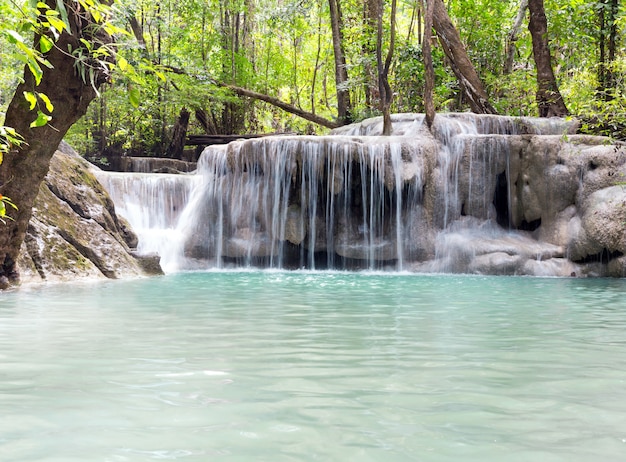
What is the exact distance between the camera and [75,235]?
33.3 ft

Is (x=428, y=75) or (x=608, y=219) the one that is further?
(x=428, y=75)

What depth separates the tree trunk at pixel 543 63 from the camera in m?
17.0

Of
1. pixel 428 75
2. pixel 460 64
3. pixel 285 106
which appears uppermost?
pixel 460 64

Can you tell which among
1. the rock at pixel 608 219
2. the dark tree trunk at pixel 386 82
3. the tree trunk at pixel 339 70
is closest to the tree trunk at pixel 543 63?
the dark tree trunk at pixel 386 82

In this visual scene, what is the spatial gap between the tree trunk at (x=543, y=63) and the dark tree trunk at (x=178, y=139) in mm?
11872

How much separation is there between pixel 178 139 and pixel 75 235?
13457mm

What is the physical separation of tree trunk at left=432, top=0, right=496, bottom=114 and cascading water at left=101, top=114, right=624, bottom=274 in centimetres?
374

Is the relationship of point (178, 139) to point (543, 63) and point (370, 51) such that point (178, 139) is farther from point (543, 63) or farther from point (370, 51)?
point (543, 63)

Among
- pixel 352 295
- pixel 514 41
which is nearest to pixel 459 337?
pixel 352 295

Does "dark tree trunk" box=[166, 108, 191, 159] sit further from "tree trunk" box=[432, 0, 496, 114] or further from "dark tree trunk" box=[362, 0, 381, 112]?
"tree trunk" box=[432, 0, 496, 114]

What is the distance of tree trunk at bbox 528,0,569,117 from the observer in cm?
1705

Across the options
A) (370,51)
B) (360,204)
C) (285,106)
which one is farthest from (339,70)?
(360,204)

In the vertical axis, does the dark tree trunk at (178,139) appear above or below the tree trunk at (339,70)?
below

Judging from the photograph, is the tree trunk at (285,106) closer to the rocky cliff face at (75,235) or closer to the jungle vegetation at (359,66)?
the jungle vegetation at (359,66)
